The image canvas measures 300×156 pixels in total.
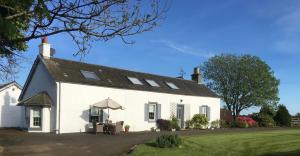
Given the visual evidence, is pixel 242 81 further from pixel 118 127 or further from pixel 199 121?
pixel 118 127

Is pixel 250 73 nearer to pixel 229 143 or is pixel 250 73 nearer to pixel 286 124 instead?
pixel 286 124

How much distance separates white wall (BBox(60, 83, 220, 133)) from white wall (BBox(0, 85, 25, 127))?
916 cm

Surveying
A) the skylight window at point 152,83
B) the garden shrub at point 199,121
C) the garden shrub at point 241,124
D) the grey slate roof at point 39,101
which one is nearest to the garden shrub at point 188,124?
the garden shrub at point 199,121

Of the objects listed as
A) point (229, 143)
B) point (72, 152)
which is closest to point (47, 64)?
point (72, 152)

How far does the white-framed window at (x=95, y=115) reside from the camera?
2761 centimetres

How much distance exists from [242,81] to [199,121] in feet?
57.1

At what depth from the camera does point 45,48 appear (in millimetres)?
27703

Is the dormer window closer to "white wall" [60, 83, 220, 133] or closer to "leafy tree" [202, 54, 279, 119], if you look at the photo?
"white wall" [60, 83, 220, 133]

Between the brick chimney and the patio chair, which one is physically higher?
the brick chimney

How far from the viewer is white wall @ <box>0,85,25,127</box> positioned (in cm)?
3386

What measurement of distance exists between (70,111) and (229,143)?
11.0 metres

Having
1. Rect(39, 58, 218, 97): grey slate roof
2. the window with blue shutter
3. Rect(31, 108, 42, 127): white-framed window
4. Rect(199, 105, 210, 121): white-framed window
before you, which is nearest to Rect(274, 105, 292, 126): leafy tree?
Rect(39, 58, 218, 97): grey slate roof

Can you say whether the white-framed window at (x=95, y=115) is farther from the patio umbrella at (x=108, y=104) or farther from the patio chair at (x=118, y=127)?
the patio chair at (x=118, y=127)

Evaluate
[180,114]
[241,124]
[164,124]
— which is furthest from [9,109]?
[241,124]
